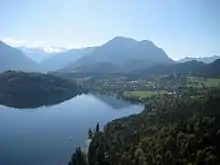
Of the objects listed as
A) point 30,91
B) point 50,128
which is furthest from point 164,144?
point 30,91

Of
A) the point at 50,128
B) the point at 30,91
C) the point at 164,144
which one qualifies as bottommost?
the point at 50,128

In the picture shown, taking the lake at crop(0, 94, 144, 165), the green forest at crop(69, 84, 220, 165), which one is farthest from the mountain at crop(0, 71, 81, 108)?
the green forest at crop(69, 84, 220, 165)

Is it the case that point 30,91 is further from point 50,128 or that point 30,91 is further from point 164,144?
point 164,144

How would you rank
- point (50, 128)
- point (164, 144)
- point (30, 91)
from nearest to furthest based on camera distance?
point (164, 144) < point (50, 128) < point (30, 91)

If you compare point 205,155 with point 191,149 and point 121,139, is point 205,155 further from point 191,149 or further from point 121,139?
point 121,139

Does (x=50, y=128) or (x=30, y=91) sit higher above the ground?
(x=30, y=91)

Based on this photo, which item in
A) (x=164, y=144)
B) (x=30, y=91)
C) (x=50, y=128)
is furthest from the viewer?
(x=30, y=91)

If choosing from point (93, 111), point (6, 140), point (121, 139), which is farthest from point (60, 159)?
point (93, 111)

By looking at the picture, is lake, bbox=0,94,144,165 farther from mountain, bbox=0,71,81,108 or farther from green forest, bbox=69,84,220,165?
mountain, bbox=0,71,81,108

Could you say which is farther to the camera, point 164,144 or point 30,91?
point 30,91

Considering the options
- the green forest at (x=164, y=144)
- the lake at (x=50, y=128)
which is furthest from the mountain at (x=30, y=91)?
the green forest at (x=164, y=144)
